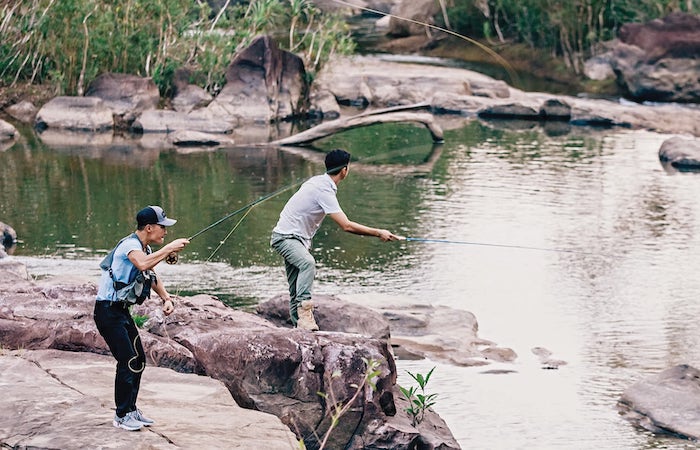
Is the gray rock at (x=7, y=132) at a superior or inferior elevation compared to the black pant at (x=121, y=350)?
inferior

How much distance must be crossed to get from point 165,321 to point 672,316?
6.21m

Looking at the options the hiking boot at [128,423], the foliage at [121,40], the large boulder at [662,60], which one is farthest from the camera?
the large boulder at [662,60]

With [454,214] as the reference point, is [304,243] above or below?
above

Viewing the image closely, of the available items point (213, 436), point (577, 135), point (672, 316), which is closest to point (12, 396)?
point (213, 436)

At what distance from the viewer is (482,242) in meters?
16.5

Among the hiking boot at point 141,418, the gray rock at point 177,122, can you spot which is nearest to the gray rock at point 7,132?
the gray rock at point 177,122

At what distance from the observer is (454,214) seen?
18.0m

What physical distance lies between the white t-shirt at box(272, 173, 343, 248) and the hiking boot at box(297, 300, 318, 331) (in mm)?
448

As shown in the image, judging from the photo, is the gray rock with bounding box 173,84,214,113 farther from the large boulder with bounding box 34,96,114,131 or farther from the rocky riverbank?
the rocky riverbank

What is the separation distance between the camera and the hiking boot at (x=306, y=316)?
9.46 meters

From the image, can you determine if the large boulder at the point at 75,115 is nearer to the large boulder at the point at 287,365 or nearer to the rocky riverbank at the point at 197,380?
the rocky riverbank at the point at 197,380

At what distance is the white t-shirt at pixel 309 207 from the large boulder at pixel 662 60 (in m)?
23.9

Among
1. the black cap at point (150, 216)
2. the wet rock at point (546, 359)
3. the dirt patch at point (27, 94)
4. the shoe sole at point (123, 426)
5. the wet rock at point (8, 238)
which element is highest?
the black cap at point (150, 216)

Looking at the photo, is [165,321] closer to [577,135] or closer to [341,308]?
[341,308]
